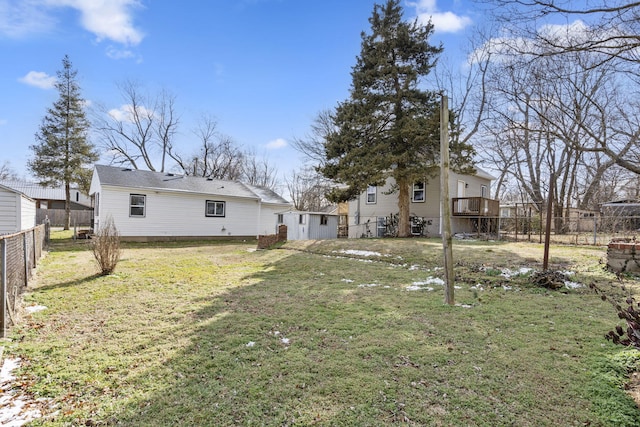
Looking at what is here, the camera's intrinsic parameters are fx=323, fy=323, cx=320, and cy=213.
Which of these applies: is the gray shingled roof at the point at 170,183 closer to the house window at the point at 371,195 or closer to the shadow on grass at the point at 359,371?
the house window at the point at 371,195

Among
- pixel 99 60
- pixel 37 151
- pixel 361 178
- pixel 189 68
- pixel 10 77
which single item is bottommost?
pixel 361 178

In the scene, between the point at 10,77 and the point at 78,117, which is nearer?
the point at 10,77

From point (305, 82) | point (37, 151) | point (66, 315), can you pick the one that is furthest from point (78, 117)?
point (66, 315)

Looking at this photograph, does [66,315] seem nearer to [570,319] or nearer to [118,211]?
[570,319]

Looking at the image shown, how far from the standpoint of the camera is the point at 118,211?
48.7 feet

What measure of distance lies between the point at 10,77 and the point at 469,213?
21196mm

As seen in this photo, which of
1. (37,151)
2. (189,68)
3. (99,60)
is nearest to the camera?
(99,60)

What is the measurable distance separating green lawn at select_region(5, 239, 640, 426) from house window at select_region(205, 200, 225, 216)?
444 inches

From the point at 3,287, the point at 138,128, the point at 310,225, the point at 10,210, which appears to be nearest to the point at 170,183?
the point at 10,210

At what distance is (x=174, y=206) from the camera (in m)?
16.5

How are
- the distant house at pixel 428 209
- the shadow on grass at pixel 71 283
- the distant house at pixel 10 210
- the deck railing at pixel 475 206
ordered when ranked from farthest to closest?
the distant house at pixel 428 209
the deck railing at pixel 475 206
the distant house at pixel 10 210
the shadow on grass at pixel 71 283

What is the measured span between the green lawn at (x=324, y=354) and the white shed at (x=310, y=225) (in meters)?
11.4

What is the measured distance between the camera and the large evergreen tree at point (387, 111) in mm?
14087

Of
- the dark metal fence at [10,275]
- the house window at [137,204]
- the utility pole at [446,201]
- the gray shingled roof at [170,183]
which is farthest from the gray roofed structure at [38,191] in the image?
the utility pole at [446,201]
